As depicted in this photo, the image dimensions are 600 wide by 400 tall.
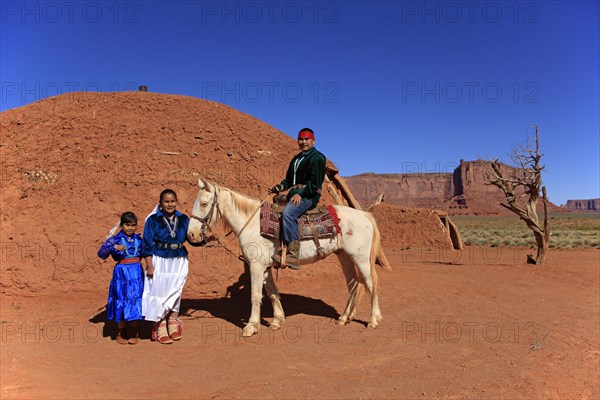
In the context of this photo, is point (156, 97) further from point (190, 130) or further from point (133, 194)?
point (133, 194)

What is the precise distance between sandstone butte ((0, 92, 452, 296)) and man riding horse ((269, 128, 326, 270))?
1531mm

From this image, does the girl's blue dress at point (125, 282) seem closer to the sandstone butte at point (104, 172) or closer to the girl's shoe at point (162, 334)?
the girl's shoe at point (162, 334)

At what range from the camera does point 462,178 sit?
11306cm

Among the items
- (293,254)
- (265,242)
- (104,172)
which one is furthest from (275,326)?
(104,172)

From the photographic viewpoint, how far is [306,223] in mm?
5656

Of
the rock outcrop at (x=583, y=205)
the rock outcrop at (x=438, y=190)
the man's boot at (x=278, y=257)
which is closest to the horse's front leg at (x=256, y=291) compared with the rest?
the man's boot at (x=278, y=257)

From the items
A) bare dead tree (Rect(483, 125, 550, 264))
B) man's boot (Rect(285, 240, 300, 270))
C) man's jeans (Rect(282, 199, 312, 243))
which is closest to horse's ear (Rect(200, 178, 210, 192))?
man's jeans (Rect(282, 199, 312, 243))

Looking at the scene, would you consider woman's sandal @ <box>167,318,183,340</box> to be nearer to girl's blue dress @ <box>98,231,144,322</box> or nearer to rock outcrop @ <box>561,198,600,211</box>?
girl's blue dress @ <box>98,231,144,322</box>

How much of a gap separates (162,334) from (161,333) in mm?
21

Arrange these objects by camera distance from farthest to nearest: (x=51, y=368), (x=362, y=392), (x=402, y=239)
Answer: (x=402, y=239) → (x=51, y=368) → (x=362, y=392)

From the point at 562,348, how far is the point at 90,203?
827 centimetres

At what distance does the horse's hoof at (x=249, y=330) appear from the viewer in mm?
5324

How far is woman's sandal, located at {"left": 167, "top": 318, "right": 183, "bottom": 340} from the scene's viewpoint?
5.19 m

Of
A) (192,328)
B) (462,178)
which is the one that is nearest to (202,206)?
(192,328)
